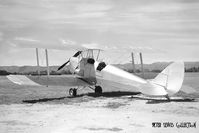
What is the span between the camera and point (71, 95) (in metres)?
17.2

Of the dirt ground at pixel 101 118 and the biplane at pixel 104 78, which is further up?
the biplane at pixel 104 78

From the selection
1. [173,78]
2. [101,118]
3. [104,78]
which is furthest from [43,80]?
[101,118]

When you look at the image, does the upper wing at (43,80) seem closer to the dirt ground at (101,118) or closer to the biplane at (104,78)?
the biplane at (104,78)

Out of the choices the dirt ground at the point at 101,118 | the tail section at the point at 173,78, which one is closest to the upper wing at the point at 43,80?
the dirt ground at the point at 101,118

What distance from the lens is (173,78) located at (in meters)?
12.6

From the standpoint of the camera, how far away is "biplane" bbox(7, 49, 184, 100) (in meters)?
12.6

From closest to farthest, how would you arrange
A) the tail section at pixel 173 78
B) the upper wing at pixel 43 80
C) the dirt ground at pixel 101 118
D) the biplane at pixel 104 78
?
the dirt ground at pixel 101 118 < the tail section at pixel 173 78 < the biplane at pixel 104 78 < the upper wing at pixel 43 80

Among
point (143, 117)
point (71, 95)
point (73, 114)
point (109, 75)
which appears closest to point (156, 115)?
point (143, 117)

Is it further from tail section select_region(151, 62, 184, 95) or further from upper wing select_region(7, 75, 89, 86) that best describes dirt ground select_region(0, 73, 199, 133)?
upper wing select_region(7, 75, 89, 86)

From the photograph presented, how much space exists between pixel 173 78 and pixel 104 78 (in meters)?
4.69

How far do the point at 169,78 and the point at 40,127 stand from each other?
6.28m

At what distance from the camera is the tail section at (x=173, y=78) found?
40.8 feet

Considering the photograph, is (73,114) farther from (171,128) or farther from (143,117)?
(171,128)

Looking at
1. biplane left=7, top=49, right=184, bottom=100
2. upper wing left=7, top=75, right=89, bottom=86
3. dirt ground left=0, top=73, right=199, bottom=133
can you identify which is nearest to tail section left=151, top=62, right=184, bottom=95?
biplane left=7, top=49, right=184, bottom=100
